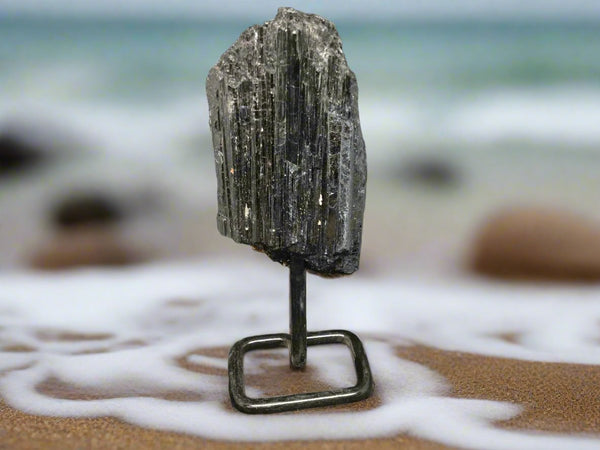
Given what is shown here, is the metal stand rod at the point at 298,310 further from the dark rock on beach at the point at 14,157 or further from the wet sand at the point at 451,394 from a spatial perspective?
the dark rock on beach at the point at 14,157

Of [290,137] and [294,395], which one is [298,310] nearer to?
[294,395]

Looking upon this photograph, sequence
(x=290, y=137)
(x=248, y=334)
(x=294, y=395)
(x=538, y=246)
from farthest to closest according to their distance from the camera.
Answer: (x=538, y=246) < (x=248, y=334) < (x=294, y=395) < (x=290, y=137)

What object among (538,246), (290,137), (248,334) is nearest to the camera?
(290,137)

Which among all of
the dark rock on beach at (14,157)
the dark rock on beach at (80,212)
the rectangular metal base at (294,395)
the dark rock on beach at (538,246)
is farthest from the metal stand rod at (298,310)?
the dark rock on beach at (14,157)

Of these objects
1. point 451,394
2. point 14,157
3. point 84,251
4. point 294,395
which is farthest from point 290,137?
point 14,157

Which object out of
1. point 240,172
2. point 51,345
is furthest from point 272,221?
point 51,345

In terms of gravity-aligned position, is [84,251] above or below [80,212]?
below

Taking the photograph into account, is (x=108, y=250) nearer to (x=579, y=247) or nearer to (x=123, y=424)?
(x=123, y=424)
